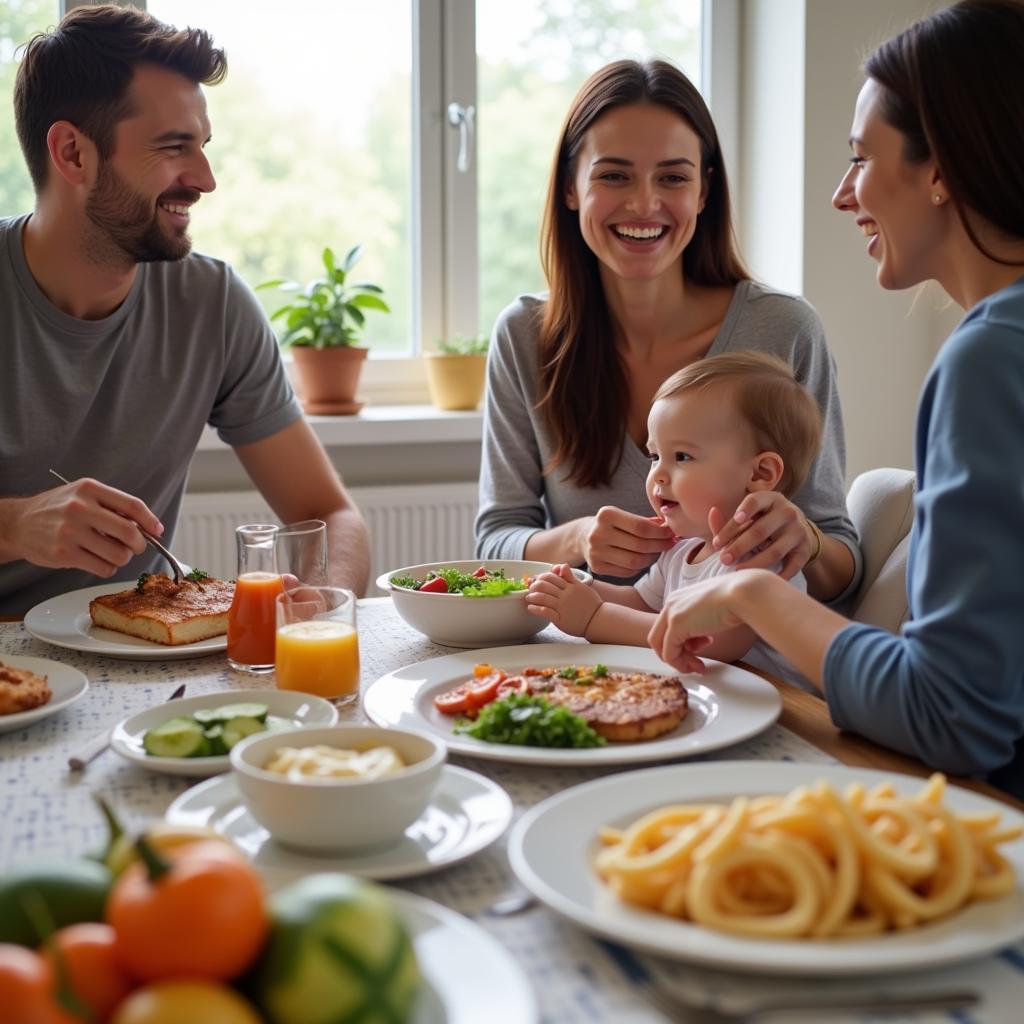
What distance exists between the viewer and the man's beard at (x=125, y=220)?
88.3 inches

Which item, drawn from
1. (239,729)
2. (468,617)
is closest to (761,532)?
(468,617)

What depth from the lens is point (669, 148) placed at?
2211 mm

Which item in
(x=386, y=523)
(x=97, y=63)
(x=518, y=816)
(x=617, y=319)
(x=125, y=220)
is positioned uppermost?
(x=97, y=63)

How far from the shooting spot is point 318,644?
1.33 m

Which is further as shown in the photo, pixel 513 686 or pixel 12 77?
pixel 12 77

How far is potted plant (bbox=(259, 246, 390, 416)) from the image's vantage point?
351 centimetres

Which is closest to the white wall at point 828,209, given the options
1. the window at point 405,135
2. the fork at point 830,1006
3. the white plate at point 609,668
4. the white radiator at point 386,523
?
the window at point 405,135

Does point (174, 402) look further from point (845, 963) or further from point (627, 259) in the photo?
point (845, 963)

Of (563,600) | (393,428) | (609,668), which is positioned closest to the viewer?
(609,668)

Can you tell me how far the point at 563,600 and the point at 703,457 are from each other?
0.33 m

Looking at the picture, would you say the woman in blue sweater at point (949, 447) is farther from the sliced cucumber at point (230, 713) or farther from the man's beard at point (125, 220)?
the man's beard at point (125, 220)

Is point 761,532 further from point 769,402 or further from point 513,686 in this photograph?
point 513,686

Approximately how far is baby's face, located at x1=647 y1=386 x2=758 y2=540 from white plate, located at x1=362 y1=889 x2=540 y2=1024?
1.06 metres

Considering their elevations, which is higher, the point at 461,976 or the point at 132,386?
the point at 132,386
